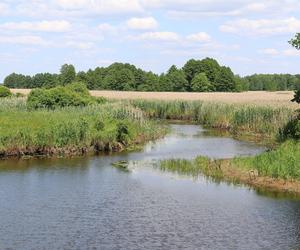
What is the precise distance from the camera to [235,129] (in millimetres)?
56250

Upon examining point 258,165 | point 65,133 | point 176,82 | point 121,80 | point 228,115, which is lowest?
point 258,165

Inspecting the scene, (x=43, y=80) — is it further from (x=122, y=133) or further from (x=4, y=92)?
(x=122, y=133)

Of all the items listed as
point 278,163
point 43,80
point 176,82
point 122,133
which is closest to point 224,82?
point 176,82

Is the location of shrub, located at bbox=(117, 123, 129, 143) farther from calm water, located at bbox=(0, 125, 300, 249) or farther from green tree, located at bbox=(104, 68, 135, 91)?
green tree, located at bbox=(104, 68, 135, 91)

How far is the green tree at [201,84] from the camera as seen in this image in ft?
397

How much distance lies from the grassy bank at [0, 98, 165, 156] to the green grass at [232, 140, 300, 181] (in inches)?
451

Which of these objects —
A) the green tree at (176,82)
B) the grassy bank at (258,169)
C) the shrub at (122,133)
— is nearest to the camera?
the grassy bank at (258,169)

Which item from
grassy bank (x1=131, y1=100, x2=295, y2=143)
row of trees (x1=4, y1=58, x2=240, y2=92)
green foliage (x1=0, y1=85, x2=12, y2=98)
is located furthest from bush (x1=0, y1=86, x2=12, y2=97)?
row of trees (x1=4, y1=58, x2=240, y2=92)

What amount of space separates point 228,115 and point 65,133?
2594cm

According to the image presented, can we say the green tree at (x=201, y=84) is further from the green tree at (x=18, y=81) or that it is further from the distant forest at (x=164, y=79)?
the green tree at (x=18, y=81)

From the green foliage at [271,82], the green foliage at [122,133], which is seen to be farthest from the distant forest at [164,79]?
the green foliage at [122,133]

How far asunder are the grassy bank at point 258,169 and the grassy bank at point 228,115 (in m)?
14.2

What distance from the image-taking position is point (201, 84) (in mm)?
121312

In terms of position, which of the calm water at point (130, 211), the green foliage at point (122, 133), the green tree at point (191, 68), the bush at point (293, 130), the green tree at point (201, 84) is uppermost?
the green tree at point (191, 68)
